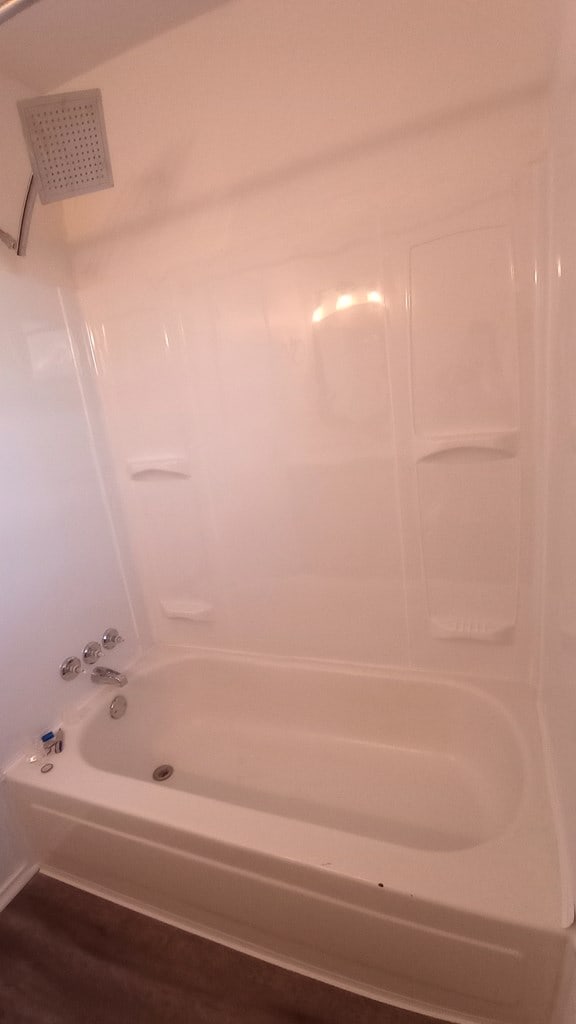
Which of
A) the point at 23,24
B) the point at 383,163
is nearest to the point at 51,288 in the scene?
the point at 23,24

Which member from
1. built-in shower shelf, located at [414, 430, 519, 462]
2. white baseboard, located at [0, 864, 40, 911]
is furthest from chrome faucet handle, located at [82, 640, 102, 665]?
built-in shower shelf, located at [414, 430, 519, 462]

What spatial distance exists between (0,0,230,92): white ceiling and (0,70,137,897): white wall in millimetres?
103

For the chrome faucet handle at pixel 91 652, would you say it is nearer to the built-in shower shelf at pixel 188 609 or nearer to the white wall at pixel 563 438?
the built-in shower shelf at pixel 188 609

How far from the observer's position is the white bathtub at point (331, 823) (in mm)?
874

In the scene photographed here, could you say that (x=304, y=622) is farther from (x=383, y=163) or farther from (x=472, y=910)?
(x=383, y=163)

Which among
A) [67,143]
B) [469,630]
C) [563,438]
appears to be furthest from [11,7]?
[469,630]

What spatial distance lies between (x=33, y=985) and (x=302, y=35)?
259cm

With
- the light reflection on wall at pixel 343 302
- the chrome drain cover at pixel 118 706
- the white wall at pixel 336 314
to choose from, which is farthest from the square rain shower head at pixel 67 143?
the chrome drain cover at pixel 118 706

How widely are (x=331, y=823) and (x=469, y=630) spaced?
725 millimetres

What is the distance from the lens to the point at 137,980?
1.10 meters

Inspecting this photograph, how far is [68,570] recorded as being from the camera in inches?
60.7

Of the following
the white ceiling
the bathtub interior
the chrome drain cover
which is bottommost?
the bathtub interior

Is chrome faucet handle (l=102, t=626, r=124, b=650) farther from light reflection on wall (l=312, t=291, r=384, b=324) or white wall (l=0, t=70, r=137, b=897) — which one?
light reflection on wall (l=312, t=291, r=384, b=324)

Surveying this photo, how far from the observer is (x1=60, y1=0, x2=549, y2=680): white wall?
44.3 inches
